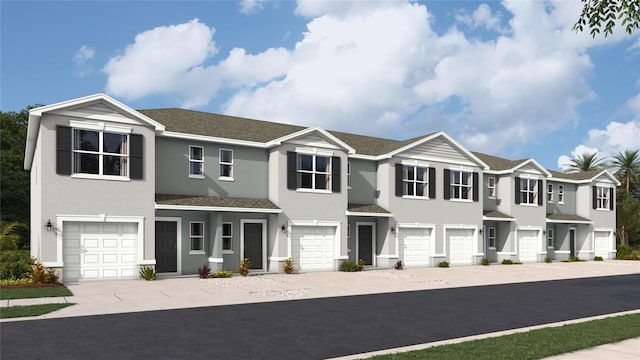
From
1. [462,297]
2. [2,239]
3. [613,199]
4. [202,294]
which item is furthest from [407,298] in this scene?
[613,199]

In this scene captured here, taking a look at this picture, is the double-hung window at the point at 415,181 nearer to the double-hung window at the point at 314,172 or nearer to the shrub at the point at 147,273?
the double-hung window at the point at 314,172

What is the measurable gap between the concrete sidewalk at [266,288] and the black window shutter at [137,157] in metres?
4.28

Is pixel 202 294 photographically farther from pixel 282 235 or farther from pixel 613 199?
pixel 613 199

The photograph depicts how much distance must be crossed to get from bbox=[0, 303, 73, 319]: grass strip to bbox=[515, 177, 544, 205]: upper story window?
30.2 m

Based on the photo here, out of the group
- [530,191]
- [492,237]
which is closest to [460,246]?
[492,237]

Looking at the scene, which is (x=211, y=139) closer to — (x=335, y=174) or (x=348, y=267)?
(x=335, y=174)

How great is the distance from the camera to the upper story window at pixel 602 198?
41781 mm

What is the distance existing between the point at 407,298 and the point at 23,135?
115ft

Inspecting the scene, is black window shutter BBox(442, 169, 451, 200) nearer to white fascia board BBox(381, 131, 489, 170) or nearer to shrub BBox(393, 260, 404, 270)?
white fascia board BBox(381, 131, 489, 170)

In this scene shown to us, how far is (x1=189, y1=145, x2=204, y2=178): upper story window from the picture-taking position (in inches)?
947

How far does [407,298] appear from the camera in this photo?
16.4 metres

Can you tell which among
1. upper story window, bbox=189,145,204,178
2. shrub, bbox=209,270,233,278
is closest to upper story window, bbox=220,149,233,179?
upper story window, bbox=189,145,204,178

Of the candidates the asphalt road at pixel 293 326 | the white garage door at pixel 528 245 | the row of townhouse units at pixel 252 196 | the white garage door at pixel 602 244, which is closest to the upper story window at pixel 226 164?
the row of townhouse units at pixel 252 196

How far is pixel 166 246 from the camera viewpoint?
75.4 feet
